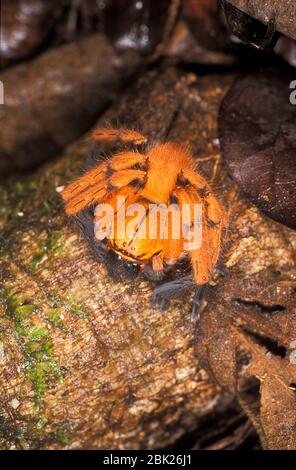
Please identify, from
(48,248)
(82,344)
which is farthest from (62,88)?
(82,344)

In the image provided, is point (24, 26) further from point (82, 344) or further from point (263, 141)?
point (82, 344)

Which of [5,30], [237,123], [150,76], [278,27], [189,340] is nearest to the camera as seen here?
[278,27]

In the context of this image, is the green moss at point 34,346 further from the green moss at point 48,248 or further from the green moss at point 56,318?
the green moss at point 48,248

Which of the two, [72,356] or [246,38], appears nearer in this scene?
[72,356]

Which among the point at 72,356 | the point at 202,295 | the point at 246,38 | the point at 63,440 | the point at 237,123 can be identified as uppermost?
the point at 246,38

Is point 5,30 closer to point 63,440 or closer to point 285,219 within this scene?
point 285,219

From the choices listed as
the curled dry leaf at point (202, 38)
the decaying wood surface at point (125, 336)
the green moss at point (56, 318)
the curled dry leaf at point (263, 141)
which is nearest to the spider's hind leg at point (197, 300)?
the decaying wood surface at point (125, 336)

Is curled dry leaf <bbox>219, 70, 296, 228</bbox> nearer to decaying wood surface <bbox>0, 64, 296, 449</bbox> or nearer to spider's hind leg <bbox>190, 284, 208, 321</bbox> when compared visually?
decaying wood surface <bbox>0, 64, 296, 449</bbox>
